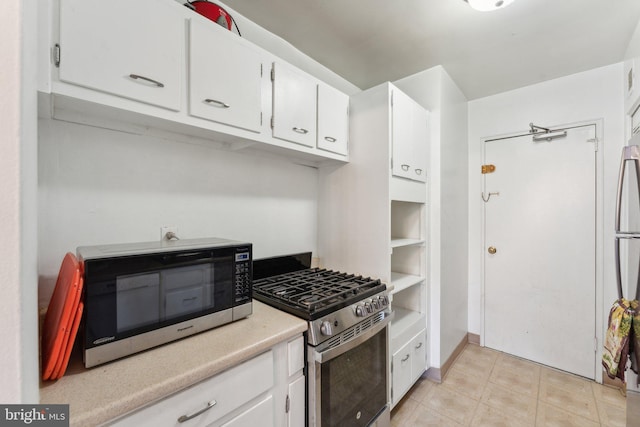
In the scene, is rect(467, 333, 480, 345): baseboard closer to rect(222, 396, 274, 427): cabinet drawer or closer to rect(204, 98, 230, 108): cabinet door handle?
rect(222, 396, 274, 427): cabinet drawer

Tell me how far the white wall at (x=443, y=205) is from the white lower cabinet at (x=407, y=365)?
0.17m

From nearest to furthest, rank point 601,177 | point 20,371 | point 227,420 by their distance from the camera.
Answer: point 20,371 → point 227,420 → point 601,177

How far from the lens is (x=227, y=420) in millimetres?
911

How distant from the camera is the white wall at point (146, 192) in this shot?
104 centimetres

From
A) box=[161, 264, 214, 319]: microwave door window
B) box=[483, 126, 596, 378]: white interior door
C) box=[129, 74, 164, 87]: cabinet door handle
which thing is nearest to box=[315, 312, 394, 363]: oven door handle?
box=[161, 264, 214, 319]: microwave door window

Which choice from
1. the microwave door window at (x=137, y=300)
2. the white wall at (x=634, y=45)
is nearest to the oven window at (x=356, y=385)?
the microwave door window at (x=137, y=300)

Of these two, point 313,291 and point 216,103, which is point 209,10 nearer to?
point 216,103

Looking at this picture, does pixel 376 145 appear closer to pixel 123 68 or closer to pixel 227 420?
pixel 123 68

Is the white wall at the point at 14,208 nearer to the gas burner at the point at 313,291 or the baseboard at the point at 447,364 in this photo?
the gas burner at the point at 313,291

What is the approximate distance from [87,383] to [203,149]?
3.64 ft

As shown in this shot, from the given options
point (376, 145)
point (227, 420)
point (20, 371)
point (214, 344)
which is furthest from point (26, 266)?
point (376, 145)

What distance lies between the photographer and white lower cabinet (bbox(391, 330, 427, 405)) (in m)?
1.76

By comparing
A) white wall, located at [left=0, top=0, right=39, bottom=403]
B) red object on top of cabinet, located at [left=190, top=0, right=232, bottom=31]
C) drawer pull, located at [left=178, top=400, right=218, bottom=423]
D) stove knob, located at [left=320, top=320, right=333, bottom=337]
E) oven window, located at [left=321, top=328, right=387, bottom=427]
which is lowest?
oven window, located at [left=321, top=328, right=387, bottom=427]

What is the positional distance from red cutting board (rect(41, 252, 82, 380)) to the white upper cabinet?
165 cm
